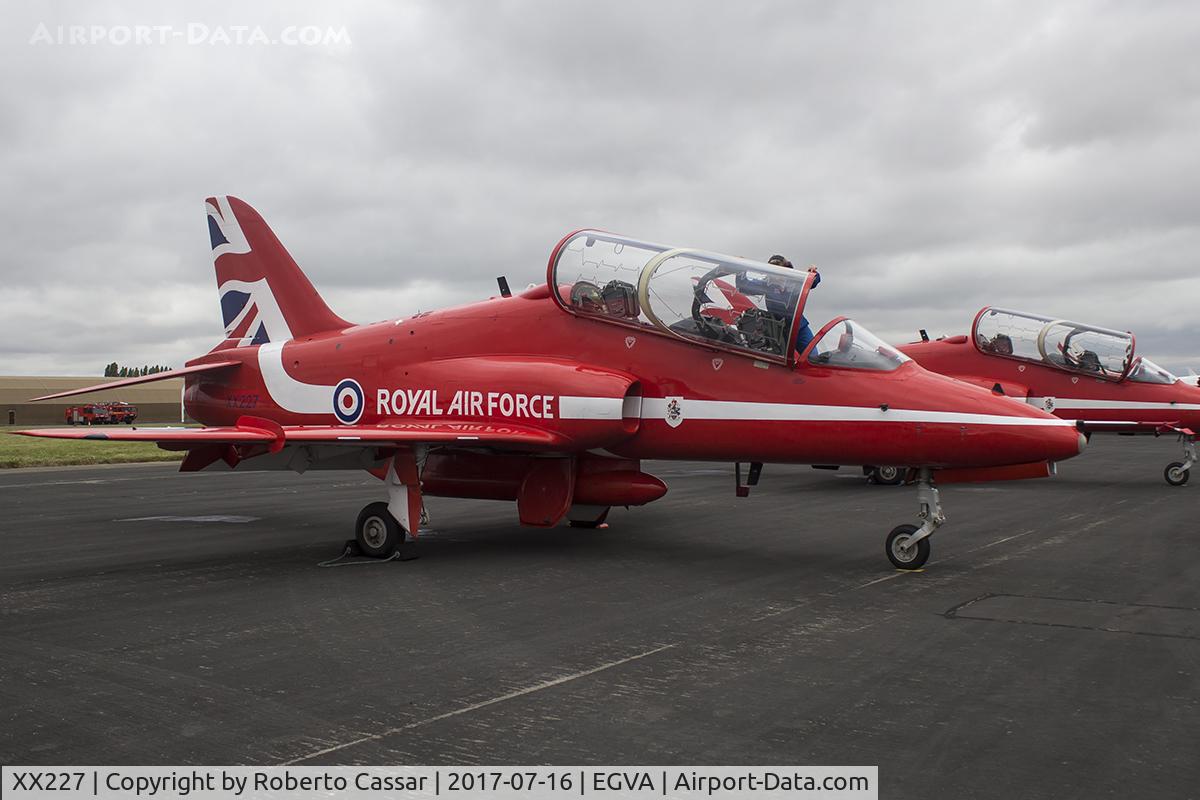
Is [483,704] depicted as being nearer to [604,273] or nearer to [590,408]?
[590,408]

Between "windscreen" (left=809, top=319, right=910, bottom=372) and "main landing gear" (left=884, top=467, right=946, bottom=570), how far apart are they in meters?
1.10

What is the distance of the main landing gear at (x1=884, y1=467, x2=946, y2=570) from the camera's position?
29.0ft

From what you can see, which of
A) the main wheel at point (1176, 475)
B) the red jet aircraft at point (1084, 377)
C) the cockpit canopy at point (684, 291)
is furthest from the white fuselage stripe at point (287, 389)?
the main wheel at point (1176, 475)

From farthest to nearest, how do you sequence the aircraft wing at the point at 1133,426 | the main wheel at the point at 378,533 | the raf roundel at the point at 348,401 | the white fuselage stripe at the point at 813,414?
the aircraft wing at the point at 1133,426 → the raf roundel at the point at 348,401 → the main wheel at the point at 378,533 → the white fuselage stripe at the point at 813,414

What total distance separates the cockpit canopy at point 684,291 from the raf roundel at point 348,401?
3.02 metres

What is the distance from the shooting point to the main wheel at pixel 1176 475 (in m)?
18.8

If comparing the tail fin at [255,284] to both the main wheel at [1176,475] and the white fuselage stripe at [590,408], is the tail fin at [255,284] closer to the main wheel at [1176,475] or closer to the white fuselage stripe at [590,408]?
the white fuselage stripe at [590,408]

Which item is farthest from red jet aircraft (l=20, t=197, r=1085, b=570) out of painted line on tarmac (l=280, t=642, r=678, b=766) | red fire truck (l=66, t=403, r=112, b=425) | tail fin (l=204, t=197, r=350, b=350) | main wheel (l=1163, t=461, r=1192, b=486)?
red fire truck (l=66, t=403, r=112, b=425)

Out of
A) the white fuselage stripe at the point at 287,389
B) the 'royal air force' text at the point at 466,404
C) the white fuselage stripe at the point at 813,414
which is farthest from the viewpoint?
the white fuselage stripe at the point at 287,389

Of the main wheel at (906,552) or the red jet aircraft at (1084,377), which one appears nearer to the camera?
the main wheel at (906,552)

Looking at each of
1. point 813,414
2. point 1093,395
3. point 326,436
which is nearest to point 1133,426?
point 1093,395

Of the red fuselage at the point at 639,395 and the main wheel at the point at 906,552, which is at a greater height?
the red fuselage at the point at 639,395

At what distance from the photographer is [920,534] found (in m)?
8.91

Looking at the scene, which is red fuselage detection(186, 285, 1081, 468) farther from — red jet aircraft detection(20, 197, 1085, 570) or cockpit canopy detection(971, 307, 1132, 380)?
cockpit canopy detection(971, 307, 1132, 380)
